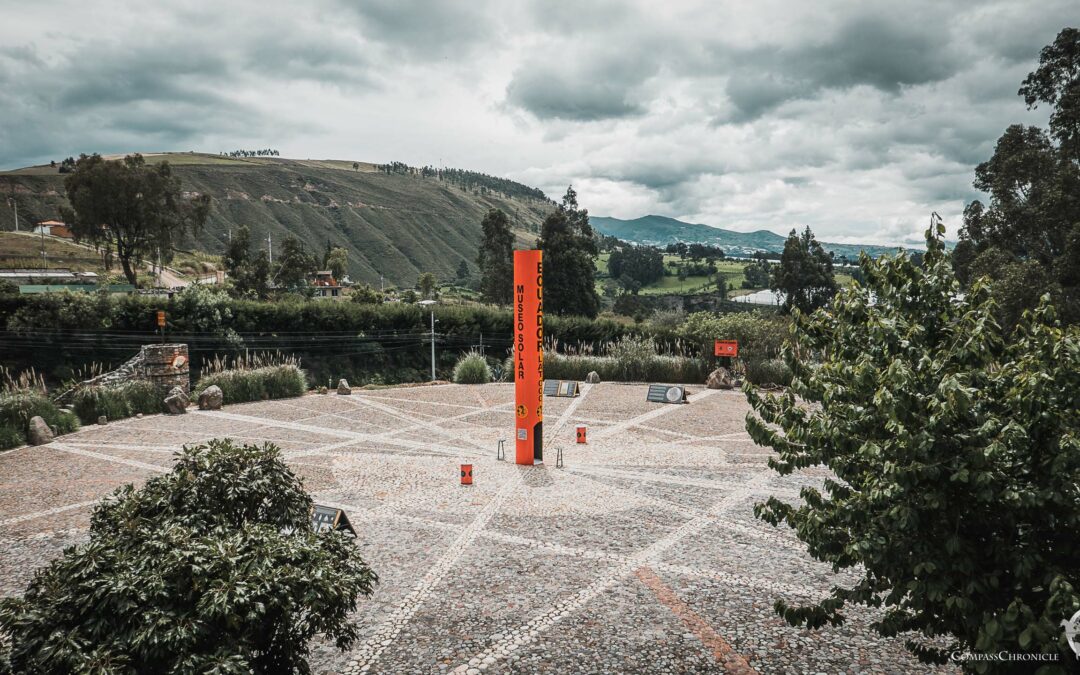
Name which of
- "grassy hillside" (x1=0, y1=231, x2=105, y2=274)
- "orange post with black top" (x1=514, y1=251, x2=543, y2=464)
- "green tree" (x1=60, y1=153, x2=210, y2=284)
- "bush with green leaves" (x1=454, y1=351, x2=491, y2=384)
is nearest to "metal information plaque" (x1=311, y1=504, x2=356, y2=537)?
"orange post with black top" (x1=514, y1=251, x2=543, y2=464)

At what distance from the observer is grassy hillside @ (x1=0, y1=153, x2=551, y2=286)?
104562mm

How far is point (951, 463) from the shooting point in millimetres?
2986

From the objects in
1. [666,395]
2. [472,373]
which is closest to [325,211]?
[472,373]

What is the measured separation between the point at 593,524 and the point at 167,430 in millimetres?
10412

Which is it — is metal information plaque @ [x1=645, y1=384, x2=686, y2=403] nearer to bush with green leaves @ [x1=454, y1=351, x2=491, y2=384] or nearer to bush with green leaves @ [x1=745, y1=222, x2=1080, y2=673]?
bush with green leaves @ [x1=454, y1=351, x2=491, y2=384]

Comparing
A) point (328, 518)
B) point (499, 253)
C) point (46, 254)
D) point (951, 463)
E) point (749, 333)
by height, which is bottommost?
point (328, 518)

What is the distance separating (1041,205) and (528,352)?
22.5 metres

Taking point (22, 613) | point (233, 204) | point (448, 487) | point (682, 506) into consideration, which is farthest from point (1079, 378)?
point (233, 204)

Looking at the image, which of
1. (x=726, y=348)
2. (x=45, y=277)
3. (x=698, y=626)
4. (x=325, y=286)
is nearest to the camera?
(x=698, y=626)

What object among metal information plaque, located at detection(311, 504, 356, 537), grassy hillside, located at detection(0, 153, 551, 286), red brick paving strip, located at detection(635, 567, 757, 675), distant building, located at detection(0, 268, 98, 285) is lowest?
red brick paving strip, located at detection(635, 567, 757, 675)

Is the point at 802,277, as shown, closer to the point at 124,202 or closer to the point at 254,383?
the point at 254,383

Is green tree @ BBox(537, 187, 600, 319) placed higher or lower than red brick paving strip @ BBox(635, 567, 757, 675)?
higher

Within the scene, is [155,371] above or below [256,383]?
above

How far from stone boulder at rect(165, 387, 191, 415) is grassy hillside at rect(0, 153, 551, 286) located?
94.4 metres
